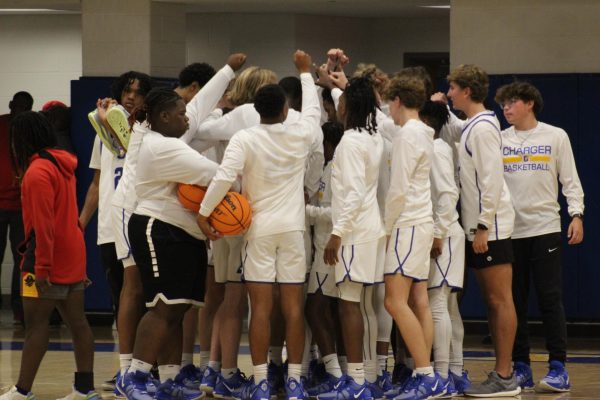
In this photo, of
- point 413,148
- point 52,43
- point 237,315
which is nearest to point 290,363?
point 237,315

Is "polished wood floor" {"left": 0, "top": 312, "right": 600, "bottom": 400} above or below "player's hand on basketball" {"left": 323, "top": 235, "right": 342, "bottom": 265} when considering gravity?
below

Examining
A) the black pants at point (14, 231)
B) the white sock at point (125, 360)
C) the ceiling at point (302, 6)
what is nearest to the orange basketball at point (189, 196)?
the white sock at point (125, 360)

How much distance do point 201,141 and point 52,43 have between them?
5.88 m

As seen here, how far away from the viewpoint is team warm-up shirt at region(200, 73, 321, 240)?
6.21 meters

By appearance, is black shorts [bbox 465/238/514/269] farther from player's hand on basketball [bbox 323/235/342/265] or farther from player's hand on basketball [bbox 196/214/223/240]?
player's hand on basketball [bbox 196/214/223/240]

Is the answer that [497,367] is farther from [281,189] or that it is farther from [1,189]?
[1,189]

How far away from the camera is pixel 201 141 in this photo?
673 centimetres

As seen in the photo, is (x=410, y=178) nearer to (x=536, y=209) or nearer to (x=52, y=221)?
(x=536, y=209)

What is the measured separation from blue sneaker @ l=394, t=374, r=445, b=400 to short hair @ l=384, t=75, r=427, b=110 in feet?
4.75

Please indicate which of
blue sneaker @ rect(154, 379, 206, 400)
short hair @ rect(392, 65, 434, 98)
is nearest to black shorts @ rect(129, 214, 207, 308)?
blue sneaker @ rect(154, 379, 206, 400)

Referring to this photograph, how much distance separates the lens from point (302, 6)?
11.1 metres

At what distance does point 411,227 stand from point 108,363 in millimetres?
2603

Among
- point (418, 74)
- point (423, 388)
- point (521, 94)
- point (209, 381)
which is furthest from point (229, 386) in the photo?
point (521, 94)

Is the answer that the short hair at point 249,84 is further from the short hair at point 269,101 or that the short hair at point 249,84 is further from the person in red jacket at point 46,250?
the person in red jacket at point 46,250
